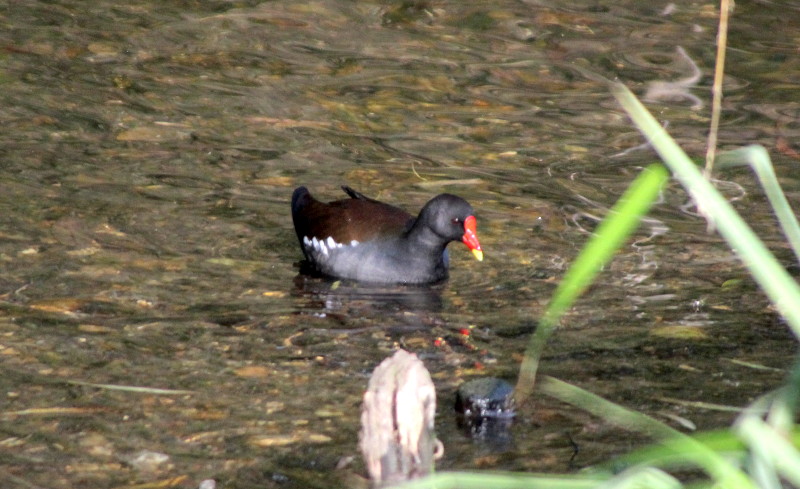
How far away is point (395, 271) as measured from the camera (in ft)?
22.3

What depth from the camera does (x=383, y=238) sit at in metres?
6.87

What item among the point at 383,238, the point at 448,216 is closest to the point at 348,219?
the point at 383,238

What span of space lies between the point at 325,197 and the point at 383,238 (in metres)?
0.96

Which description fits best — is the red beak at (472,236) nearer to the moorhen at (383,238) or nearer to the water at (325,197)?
the moorhen at (383,238)

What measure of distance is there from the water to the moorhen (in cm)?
16

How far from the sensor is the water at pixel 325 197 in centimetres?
465

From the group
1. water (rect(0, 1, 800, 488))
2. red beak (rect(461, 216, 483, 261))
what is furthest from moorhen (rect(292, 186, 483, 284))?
water (rect(0, 1, 800, 488))

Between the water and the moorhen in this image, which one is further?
the moorhen

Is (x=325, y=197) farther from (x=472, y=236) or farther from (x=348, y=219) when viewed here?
(x=472, y=236)

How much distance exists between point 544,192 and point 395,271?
1.42 meters

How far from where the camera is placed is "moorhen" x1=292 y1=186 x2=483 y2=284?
6.66m

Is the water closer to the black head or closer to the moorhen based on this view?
the moorhen

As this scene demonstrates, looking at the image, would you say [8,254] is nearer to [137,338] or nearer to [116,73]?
[137,338]

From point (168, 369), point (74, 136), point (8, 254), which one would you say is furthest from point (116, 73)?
point (168, 369)
